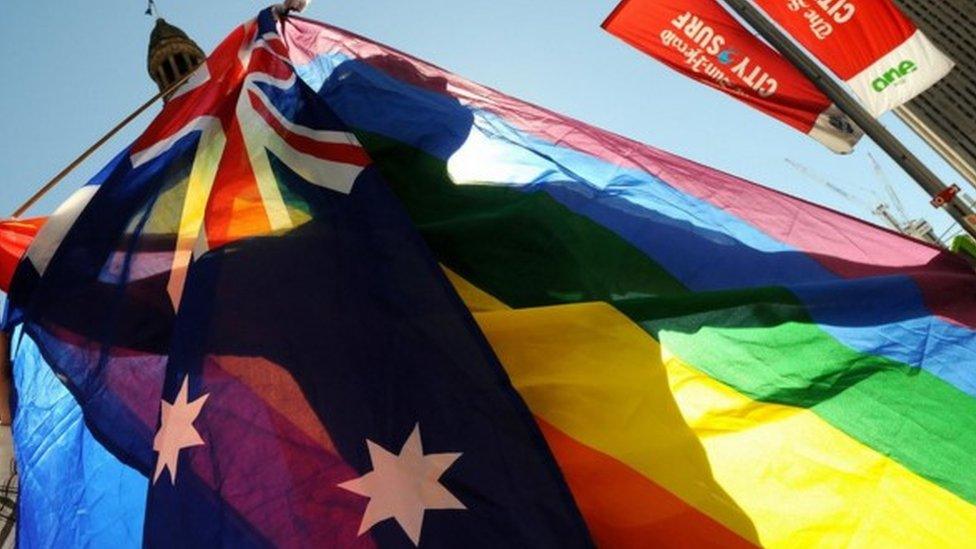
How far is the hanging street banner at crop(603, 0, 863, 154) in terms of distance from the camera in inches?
209

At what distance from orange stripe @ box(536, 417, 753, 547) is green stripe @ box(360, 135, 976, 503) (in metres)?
0.85

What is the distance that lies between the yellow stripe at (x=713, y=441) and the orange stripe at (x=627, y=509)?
2.1 inches

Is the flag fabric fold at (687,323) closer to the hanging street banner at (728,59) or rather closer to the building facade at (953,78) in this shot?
the hanging street banner at (728,59)

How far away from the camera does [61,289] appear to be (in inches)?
184

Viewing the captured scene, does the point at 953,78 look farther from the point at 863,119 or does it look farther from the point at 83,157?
the point at 83,157

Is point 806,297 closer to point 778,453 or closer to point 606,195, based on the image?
point 778,453

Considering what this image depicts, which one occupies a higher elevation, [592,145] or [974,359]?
[592,145]

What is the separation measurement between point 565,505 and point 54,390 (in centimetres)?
354

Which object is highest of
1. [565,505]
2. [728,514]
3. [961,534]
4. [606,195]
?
[606,195]

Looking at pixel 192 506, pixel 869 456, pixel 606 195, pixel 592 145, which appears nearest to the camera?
pixel 192 506

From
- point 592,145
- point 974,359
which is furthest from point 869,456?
point 592,145

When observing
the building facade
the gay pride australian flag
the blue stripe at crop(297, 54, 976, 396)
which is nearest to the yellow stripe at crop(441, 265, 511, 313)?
the gay pride australian flag

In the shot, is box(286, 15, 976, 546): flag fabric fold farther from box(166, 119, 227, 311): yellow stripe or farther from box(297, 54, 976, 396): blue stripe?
box(166, 119, 227, 311): yellow stripe

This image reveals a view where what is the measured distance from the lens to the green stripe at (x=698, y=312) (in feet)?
11.5
